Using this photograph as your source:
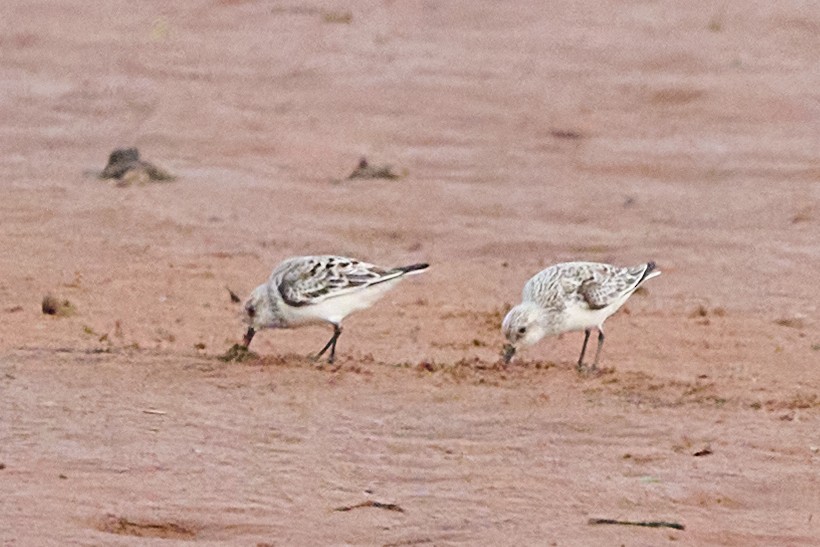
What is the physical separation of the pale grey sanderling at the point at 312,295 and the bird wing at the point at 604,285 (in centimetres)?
108

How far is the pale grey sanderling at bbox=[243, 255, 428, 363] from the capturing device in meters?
10.6

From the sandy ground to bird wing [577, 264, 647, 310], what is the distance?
0.45m

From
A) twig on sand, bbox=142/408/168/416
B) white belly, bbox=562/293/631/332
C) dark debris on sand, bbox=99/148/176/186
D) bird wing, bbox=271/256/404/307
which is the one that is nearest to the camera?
twig on sand, bbox=142/408/168/416

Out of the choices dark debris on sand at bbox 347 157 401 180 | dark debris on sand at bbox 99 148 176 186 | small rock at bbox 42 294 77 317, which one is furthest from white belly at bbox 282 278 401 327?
dark debris on sand at bbox 347 157 401 180

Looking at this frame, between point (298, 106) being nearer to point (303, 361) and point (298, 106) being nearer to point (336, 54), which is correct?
point (336, 54)

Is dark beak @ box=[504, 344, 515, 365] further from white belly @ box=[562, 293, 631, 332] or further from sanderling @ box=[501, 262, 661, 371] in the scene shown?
white belly @ box=[562, 293, 631, 332]

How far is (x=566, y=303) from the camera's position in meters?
10.9

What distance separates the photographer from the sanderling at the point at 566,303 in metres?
10.8

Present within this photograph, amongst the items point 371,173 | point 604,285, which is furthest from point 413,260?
point 604,285

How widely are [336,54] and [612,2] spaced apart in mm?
6396

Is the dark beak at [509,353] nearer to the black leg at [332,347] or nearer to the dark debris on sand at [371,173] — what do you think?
the black leg at [332,347]

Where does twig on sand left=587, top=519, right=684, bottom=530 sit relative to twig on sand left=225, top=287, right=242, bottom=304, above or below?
above

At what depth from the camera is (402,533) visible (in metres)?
7.39

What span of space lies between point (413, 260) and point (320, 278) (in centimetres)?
442
